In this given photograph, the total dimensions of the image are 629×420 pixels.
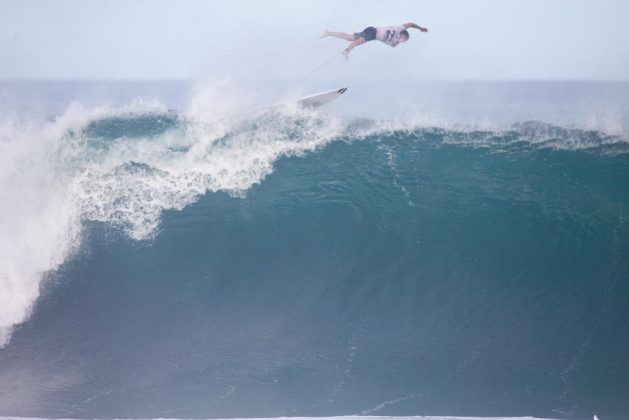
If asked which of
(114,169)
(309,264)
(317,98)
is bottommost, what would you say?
(309,264)

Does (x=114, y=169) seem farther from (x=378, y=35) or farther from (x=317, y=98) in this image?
(x=378, y=35)

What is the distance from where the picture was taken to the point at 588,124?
10.5m

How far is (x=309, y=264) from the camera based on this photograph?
7672 millimetres

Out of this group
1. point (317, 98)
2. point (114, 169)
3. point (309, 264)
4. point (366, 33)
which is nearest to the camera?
point (309, 264)

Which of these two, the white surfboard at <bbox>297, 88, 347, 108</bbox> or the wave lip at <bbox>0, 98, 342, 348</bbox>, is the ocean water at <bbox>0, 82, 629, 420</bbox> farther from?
the white surfboard at <bbox>297, 88, 347, 108</bbox>

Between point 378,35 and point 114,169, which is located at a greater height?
point 378,35

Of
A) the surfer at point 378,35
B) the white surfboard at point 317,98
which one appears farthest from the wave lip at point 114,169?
the surfer at point 378,35

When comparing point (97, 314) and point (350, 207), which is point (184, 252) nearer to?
point (97, 314)

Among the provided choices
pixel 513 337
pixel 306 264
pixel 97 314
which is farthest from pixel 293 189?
pixel 513 337

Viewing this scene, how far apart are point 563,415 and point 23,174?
933cm

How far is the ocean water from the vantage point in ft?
19.2

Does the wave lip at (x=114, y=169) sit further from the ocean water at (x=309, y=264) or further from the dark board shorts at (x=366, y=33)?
the dark board shorts at (x=366, y=33)

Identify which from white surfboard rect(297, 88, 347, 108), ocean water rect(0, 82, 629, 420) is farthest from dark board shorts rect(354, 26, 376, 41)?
ocean water rect(0, 82, 629, 420)

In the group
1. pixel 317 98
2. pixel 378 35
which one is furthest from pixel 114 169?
pixel 378 35
